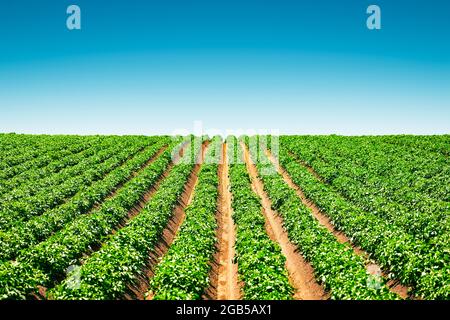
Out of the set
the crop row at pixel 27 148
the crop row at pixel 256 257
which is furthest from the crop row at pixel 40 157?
the crop row at pixel 256 257

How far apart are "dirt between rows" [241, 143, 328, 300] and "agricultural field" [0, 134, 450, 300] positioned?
7 cm

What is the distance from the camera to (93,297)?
11.6 meters

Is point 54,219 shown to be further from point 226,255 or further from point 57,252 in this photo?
point 226,255

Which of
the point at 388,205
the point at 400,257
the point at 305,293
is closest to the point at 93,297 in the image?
the point at 305,293

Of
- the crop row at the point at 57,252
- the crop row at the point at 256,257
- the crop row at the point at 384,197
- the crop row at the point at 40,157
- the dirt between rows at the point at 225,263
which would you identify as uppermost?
the crop row at the point at 40,157

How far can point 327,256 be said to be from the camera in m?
15.1

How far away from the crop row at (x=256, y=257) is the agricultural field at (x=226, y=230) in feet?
0.20

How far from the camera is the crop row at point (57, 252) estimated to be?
12.0 metres

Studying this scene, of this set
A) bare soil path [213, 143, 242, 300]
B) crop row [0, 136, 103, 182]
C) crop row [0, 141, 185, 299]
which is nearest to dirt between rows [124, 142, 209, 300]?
bare soil path [213, 143, 242, 300]

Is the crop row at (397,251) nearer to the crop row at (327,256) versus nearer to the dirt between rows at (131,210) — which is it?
the crop row at (327,256)

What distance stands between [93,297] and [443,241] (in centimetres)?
1463

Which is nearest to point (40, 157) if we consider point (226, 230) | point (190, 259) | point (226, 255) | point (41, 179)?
point (41, 179)

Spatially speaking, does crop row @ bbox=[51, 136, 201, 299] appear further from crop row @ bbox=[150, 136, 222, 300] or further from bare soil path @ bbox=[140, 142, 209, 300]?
crop row @ bbox=[150, 136, 222, 300]

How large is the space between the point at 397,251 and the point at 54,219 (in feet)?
57.4
